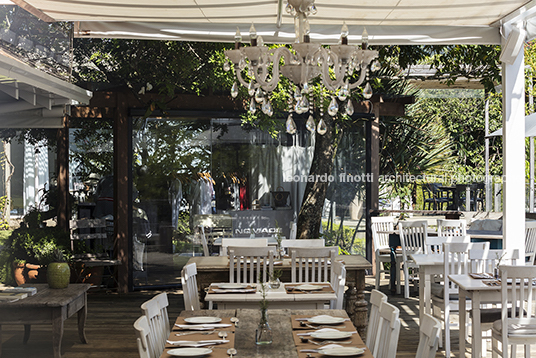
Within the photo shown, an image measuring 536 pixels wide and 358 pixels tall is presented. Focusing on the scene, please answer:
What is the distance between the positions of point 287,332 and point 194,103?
5980mm

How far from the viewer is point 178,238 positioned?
8.70 metres

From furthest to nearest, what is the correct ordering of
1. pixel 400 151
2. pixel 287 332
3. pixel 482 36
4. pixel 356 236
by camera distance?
pixel 400 151, pixel 356 236, pixel 482 36, pixel 287 332

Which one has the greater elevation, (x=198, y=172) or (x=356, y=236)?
(x=198, y=172)

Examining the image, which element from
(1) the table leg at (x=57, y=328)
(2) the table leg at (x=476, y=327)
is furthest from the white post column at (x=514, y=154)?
(1) the table leg at (x=57, y=328)

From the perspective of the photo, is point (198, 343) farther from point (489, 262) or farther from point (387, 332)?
point (489, 262)

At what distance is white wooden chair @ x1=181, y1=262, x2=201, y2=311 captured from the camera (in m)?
4.10

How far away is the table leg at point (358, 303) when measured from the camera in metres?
5.13

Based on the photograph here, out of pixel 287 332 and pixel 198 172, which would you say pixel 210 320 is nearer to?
pixel 287 332

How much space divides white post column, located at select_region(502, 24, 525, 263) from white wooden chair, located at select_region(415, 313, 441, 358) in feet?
11.4

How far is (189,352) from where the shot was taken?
2.69m

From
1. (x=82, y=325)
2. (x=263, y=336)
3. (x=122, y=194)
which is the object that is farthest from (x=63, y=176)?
(x=263, y=336)

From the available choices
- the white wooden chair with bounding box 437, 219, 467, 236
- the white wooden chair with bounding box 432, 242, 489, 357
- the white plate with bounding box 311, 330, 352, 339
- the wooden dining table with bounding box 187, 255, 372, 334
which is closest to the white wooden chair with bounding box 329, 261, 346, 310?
the wooden dining table with bounding box 187, 255, 372, 334

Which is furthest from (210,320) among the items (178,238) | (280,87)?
(178,238)

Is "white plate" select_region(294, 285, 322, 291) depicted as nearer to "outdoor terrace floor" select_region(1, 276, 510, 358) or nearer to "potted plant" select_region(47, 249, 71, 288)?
"outdoor terrace floor" select_region(1, 276, 510, 358)
